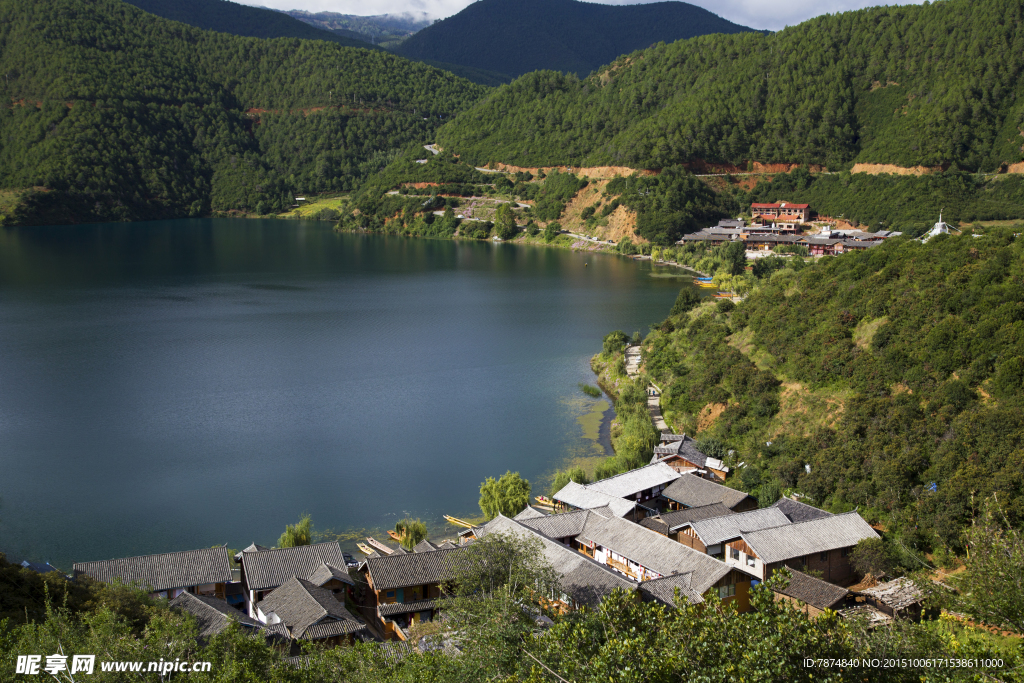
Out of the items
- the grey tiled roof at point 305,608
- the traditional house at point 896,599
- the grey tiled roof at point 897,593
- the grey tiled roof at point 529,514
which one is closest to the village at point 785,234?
the grey tiled roof at point 529,514

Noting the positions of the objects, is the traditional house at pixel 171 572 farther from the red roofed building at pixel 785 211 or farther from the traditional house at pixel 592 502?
the red roofed building at pixel 785 211

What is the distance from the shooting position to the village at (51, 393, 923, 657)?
16.6 m

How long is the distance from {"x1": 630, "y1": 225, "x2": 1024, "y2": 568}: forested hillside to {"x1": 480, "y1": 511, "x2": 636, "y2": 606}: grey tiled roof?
7358 mm

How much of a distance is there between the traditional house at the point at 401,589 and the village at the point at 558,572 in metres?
0.03

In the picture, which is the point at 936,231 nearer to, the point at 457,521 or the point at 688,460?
the point at 688,460

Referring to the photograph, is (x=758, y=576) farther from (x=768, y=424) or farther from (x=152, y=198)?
(x=152, y=198)

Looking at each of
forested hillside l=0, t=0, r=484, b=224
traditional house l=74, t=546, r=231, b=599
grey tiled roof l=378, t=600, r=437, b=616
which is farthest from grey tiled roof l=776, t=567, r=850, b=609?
forested hillside l=0, t=0, r=484, b=224

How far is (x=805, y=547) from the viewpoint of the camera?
19.0m

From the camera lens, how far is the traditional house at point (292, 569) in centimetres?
1823

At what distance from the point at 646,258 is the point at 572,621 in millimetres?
68133

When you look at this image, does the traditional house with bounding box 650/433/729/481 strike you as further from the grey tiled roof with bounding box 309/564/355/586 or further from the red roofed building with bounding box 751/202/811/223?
the red roofed building with bounding box 751/202/811/223

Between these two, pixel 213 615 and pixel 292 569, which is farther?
pixel 292 569

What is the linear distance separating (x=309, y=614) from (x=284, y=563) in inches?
112

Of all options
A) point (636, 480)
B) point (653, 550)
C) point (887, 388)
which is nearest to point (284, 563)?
point (653, 550)
